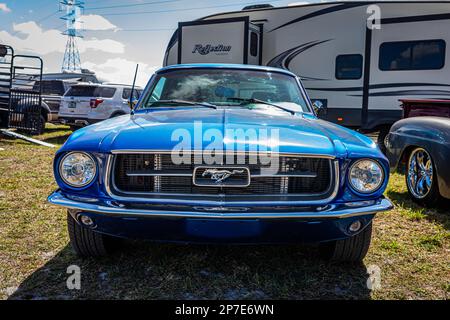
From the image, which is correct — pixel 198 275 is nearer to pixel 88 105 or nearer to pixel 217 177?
pixel 217 177

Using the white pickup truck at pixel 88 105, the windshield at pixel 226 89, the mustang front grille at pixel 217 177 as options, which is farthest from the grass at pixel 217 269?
the white pickup truck at pixel 88 105

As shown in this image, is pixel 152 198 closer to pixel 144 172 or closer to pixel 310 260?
pixel 144 172

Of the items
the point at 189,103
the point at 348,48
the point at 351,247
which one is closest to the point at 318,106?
the point at 189,103

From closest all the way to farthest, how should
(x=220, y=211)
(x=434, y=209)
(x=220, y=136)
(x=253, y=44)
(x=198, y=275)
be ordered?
(x=220, y=211)
(x=220, y=136)
(x=198, y=275)
(x=434, y=209)
(x=253, y=44)

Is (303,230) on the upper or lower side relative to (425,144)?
lower

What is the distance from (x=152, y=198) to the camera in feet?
7.93

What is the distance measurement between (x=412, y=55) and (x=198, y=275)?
792 cm

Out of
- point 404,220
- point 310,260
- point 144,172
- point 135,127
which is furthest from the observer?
point 404,220

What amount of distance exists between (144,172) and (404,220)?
2.83 m

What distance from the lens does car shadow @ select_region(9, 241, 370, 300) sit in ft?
8.30

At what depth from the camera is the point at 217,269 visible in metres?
2.86

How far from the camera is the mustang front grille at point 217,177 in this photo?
2.42 metres
